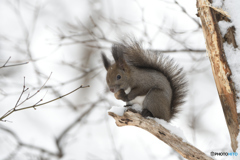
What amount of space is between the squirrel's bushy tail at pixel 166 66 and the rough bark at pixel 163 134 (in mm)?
462

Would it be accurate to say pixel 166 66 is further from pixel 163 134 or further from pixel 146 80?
pixel 163 134

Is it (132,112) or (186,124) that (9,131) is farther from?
(132,112)

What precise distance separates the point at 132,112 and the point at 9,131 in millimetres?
3562

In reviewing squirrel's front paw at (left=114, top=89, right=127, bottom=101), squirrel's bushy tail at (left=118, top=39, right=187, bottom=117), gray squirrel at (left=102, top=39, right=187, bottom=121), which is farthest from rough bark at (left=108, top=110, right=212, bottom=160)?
squirrel's bushy tail at (left=118, top=39, right=187, bottom=117)

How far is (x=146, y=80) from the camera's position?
2436 mm

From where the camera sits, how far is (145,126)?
85.8 inches

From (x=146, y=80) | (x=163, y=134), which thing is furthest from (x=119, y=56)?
(x=163, y=134)

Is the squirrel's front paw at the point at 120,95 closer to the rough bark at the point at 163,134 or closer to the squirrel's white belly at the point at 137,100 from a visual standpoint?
the squirrel's white belly at the point at 137,100

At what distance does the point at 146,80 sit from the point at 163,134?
571 millimetres

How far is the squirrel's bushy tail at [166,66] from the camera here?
2.54m

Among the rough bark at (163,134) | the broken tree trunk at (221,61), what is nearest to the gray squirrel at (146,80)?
the rough bark at (163,134)

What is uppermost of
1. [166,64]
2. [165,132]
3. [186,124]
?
[186,124]

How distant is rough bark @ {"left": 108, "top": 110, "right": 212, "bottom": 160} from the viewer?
73.9 inches

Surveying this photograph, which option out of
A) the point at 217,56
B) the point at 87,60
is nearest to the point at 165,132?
the point at 217,56
